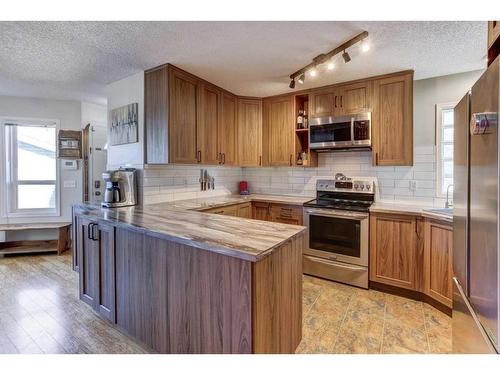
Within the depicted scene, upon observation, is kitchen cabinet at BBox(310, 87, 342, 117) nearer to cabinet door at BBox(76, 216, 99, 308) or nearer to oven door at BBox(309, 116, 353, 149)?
oven door at BBox(309, 116, 353, 149)

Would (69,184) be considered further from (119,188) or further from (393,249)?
(393,249)

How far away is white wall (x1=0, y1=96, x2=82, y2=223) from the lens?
395 centimetres

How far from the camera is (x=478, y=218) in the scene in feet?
3.53

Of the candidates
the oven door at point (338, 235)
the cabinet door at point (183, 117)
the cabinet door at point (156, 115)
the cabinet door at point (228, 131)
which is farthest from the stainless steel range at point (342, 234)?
the cabinet door at point (156, 115)

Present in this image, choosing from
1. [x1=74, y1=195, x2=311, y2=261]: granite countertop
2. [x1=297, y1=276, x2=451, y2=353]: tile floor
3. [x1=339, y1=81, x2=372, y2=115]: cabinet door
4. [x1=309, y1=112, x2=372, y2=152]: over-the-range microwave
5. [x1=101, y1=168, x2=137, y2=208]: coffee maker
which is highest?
[x1=339, y1=81, x2=372, y2=115]: cabinet door

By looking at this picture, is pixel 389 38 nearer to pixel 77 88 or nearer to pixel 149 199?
pixel 149 199

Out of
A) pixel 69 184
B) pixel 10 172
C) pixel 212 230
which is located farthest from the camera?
pixel 69 184

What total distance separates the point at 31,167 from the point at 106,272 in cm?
317

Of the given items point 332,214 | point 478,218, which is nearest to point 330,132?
point 332,214

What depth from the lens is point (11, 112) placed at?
394 centimetres

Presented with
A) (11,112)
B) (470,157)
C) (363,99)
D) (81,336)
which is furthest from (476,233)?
(11,112)

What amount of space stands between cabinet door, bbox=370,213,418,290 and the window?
4.66m

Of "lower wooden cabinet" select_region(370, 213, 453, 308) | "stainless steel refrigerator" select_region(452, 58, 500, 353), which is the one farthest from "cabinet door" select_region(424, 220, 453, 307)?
"stainless steel refrigerator" select_region(452, 58, 500, 353)

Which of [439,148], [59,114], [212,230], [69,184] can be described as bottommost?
[212,230]
